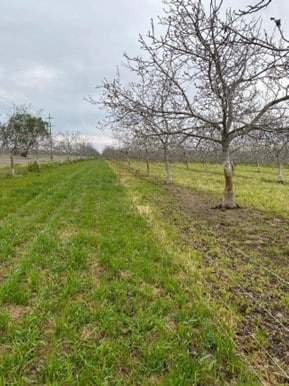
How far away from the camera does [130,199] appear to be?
43.3ft

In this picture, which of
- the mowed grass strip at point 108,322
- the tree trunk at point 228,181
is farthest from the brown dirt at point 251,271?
the tree trunk at point 228,181

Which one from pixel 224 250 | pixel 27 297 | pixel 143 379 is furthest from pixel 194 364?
pixel 224 250

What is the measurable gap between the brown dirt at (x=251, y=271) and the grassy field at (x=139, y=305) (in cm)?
2

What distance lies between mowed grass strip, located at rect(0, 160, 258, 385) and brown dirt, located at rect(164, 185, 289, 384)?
33 cm

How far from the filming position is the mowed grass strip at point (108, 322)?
2.80 meters

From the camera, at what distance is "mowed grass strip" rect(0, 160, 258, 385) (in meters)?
2.80

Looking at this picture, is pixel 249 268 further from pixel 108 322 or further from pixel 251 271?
pixel 108 322

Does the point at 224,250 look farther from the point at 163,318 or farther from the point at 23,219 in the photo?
the point at 23,219

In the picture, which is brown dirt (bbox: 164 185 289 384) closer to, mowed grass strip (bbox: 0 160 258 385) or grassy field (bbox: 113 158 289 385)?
grassy field (bbox: 113 158 289 385)

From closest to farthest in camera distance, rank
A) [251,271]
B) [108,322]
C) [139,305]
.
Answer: [108,322]
[139,305]
[251,271]

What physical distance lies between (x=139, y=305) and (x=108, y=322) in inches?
22.7

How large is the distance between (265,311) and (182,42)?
719 cm

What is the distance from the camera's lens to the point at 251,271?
17.6 feet

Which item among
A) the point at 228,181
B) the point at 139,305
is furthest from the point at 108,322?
the point at 228,181
